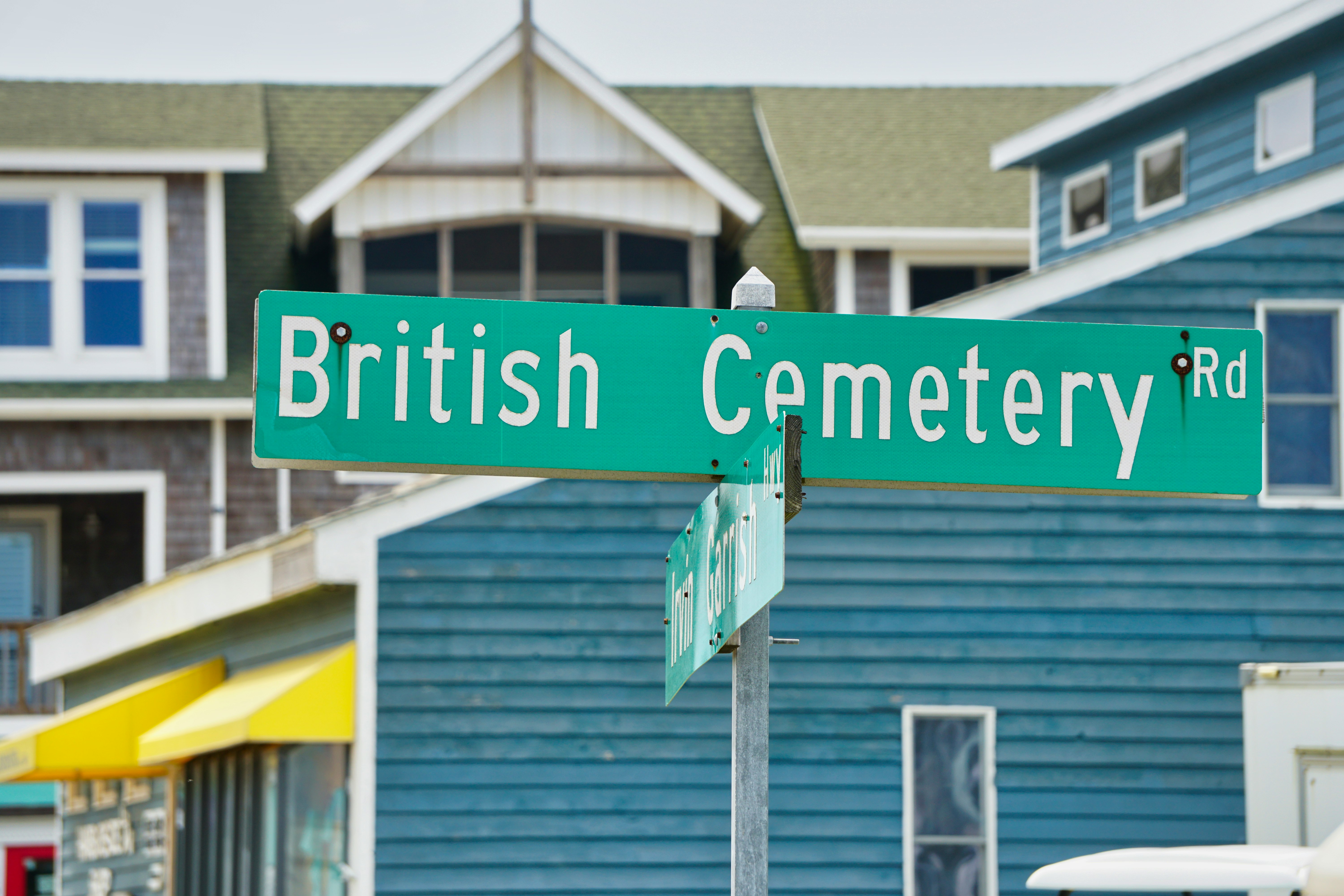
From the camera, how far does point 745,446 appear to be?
10.6ft

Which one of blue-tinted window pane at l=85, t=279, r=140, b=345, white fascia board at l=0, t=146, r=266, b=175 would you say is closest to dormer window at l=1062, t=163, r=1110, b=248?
white fascia board at l=0, t=146, r=266, b=175

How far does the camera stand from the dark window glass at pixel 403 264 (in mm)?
18766

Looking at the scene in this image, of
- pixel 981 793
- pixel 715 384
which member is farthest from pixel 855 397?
pixel 981 793

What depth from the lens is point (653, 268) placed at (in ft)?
62.7

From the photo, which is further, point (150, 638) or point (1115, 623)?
point (150, 638)

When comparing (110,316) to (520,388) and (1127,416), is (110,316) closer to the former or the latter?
(520,388)

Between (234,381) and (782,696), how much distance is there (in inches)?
401

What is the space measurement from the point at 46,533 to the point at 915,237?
10913 millimetres

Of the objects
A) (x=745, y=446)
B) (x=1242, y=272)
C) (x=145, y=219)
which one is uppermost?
(x=145, y=219)

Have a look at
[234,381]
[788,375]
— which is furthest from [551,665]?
[234,381]

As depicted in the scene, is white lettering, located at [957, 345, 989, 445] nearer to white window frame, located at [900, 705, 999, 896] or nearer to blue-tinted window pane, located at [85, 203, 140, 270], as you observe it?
white window frame, located at [900, 705, 999, 896]

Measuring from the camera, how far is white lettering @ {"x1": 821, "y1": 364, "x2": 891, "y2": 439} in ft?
10.8

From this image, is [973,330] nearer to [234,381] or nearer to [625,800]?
[625,800]

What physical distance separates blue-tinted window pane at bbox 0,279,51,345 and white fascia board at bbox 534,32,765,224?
19.1 feet
